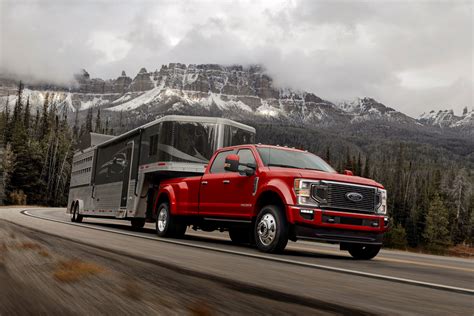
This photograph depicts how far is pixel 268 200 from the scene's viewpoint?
348 inches

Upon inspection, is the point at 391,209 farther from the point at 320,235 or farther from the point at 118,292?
the point at 118,292

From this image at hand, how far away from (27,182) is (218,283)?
7884 centimetres

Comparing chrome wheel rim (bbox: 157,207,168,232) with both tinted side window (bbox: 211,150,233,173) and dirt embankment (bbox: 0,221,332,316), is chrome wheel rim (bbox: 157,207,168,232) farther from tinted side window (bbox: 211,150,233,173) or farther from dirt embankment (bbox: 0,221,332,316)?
dirt embankment (bbox: 0,221,332,316)

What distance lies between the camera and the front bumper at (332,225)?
316 inches

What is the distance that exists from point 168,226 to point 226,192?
220 cm

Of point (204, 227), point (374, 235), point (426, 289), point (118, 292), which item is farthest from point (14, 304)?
point (204, 227)

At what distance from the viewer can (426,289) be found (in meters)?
4.18

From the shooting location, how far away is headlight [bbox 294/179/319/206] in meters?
8.16

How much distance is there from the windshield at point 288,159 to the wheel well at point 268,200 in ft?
2.45

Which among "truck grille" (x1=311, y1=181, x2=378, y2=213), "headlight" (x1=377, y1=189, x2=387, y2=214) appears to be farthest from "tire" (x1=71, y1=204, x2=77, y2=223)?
"headlight" (x1=377, y1=189, x2=387, y2=214)

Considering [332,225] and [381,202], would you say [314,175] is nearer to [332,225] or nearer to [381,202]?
[332,225]

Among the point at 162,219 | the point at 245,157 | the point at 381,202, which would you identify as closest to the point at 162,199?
the point at 162,219

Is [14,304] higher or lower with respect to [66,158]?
lower

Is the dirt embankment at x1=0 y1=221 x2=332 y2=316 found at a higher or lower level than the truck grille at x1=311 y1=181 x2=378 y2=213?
lower
